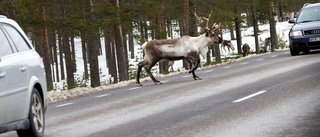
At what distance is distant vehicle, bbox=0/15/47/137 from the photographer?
886cm

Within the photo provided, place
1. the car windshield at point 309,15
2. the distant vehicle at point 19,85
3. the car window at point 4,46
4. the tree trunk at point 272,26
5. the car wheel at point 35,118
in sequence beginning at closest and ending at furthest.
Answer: the distant vehicle at point 19,85, the car window at point 4,46, the car wheel at point 35,118, the car windshield at point 309,15, the tree trunk at point 272,26

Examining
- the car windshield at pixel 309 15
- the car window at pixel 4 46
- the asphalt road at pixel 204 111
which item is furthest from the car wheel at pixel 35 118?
the car windshield at pixel 309 15

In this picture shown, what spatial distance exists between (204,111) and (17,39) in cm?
347

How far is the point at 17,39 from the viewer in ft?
34.0

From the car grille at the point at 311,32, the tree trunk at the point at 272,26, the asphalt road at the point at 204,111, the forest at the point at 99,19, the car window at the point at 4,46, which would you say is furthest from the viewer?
the tree trunk at the point at 272,26

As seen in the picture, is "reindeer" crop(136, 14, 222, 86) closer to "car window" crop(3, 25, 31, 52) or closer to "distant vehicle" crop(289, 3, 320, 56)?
"distant vehicle" crop(289, 3, 320, 56)

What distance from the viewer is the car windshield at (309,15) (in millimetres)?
30750

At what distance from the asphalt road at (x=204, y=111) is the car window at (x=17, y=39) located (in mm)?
1169

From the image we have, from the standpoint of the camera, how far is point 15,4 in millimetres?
26625

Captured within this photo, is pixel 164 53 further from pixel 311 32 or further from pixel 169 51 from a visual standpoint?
pixel 311 32

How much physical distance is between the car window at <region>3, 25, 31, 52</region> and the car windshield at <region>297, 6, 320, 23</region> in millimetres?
21275

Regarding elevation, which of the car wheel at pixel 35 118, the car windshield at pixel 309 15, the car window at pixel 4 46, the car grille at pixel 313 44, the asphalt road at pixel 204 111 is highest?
the car windshield at pixel 309 15

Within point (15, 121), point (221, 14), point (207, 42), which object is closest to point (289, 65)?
point (207, 42)

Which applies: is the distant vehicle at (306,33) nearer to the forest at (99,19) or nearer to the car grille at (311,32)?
the car grille at (311,32)
